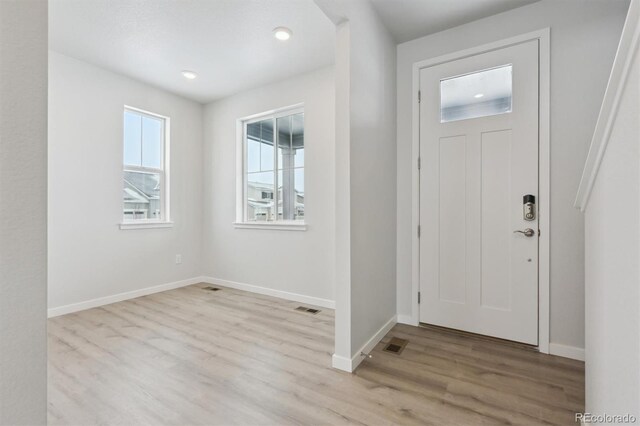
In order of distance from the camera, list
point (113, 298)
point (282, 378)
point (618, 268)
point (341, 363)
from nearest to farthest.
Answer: point (618, 268) → point (282, 378) → point (341, 363) → point (113, 298)

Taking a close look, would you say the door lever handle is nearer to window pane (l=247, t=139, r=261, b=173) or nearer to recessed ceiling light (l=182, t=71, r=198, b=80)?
window pane (l=247, t=139, r=261, b=173)

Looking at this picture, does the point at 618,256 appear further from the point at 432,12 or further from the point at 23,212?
the point at 432,12

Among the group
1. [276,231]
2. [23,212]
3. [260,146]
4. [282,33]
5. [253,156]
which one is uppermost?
[282,33]

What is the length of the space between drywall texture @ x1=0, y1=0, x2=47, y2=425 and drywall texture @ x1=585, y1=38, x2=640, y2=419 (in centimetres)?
137

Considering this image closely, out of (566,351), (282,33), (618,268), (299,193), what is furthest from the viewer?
(299,193)

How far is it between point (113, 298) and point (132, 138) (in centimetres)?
199

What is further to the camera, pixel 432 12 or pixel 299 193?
pixel 299 193

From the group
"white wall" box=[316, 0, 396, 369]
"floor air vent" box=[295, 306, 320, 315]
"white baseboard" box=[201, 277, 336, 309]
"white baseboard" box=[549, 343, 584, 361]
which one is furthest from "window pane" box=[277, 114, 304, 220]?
"white baseboard" box=[549, 343, 584, 361]

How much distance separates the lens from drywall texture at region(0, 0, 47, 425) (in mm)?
→ 599

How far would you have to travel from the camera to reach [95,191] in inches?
132

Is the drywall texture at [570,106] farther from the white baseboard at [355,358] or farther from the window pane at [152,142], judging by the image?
the window pane at [152,142]

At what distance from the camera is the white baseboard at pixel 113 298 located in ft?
A: 10.0

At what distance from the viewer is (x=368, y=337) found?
7.51ft

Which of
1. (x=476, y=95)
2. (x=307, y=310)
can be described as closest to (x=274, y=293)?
(x=307, y=310)
